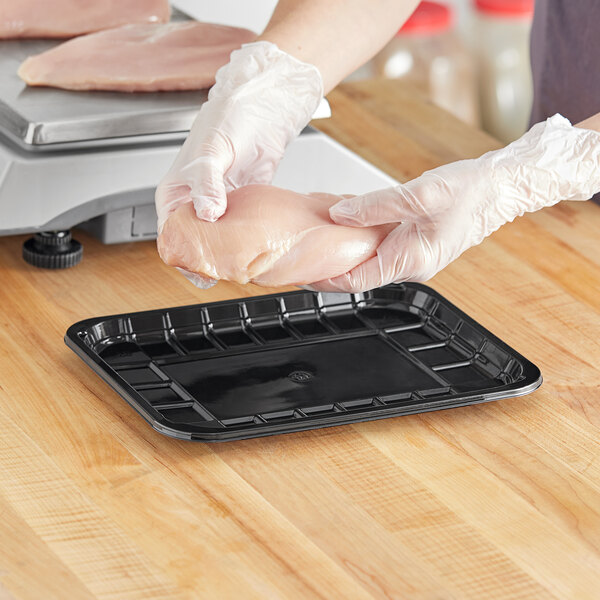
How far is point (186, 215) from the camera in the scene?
102 cm

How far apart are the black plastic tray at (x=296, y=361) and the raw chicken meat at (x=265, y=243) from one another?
117mm

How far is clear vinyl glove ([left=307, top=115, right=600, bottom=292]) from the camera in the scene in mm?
1011

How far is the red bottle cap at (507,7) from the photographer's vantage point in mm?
2975

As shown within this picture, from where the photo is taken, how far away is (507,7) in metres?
2.98

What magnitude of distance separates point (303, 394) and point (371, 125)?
786 millimetres

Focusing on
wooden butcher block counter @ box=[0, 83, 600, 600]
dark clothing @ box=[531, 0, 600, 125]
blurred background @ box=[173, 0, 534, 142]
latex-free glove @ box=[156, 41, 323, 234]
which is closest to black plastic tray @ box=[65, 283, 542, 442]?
wooden butcher block counter @ box=[0, 83, 600, 600]

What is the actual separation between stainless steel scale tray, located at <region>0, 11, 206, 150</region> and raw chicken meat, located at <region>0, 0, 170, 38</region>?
6.9 inches

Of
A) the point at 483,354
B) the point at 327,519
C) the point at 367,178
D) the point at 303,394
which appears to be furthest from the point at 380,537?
the point at 367,178

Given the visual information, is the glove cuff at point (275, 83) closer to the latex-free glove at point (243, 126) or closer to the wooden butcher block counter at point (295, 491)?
the latex-free glove at point (243, 126)

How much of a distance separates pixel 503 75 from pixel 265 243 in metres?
2.28

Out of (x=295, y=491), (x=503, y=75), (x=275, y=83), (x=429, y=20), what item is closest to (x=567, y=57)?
(x=275, y=83)

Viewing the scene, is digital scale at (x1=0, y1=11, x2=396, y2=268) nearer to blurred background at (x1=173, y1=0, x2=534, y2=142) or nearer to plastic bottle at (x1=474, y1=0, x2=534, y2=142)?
blurred background at (x1=173, y1=0, x2=534, y2=142)

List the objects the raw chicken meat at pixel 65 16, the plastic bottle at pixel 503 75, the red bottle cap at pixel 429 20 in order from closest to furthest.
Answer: the raw chicken meat at pixel 65 16 < the red bottle cap at pixel 429 20 < the plastic bottle at pixel 503 75

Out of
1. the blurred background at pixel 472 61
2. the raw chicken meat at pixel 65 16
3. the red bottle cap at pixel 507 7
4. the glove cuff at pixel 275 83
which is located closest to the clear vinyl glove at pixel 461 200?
the glove cuff at pixel 275 83
